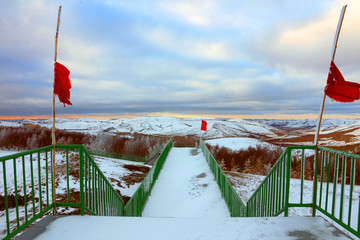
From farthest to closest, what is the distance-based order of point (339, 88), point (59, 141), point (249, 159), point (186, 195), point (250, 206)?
point (59, 141) → point (249, 159) → point (186, 195) → point (250, 206) → point (339, 88)

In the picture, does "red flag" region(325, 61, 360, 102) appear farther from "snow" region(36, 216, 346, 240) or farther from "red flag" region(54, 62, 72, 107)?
"red flag" region(54, 62, 72, 107)

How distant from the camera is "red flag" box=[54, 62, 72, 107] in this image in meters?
3.85

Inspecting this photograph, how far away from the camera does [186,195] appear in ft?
34.4

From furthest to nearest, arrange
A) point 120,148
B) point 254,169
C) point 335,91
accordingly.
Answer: point 120,148, point 254,169, point 335,91

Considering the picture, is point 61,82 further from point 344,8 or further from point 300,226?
point 344,8

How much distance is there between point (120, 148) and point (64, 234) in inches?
3340

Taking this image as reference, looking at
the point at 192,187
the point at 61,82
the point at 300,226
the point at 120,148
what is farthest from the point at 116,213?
the point at 120,148

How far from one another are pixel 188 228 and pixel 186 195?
744cm

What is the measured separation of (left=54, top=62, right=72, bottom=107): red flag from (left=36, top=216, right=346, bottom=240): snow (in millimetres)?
2068

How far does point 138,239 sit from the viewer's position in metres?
3.05

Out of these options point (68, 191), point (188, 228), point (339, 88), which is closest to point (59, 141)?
point (68, 191)

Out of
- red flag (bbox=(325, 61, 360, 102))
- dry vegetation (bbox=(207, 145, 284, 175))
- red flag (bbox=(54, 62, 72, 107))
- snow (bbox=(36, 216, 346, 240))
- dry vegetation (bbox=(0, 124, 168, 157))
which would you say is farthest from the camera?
dry vegetation (bbox=(0, 124, 168, 157))

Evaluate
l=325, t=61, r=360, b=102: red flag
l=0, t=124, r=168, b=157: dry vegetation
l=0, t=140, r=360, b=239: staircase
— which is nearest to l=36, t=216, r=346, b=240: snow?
l=0, t=140, r=360, b=239: staircase

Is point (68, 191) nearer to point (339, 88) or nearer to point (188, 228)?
point (188, 228)
